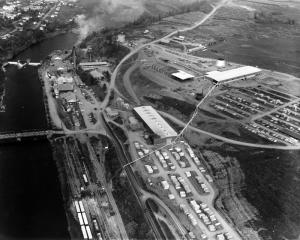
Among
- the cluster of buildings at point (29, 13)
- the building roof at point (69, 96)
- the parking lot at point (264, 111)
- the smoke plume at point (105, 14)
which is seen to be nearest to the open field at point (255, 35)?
the parking lot at point (264, 111)

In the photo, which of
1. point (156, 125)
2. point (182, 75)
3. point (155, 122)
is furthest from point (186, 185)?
point (182, 75)

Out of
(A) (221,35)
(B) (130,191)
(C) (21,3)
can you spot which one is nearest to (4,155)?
(B) (130,191)

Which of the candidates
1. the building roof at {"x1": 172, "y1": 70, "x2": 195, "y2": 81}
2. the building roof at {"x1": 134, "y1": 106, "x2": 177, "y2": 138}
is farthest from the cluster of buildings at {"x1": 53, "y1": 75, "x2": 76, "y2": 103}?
the building roof at {"x1": 172, "y1": 70, "x2": 195, "y2": 81}

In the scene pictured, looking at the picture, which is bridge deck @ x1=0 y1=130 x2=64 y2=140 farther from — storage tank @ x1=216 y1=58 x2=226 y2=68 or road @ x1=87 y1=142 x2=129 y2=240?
storage tank @ x1=216 y1=58 x2=226 y2=68

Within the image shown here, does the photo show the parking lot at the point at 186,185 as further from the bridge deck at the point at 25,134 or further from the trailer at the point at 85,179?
the bridge deck at the point at 25,134

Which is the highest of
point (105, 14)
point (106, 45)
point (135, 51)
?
point (106, 45)

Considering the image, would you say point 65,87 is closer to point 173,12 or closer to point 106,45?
point 106,45

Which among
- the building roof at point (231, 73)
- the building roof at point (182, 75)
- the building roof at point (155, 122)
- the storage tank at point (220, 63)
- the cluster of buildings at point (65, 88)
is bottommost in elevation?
the storage tank at point (220, 63)
